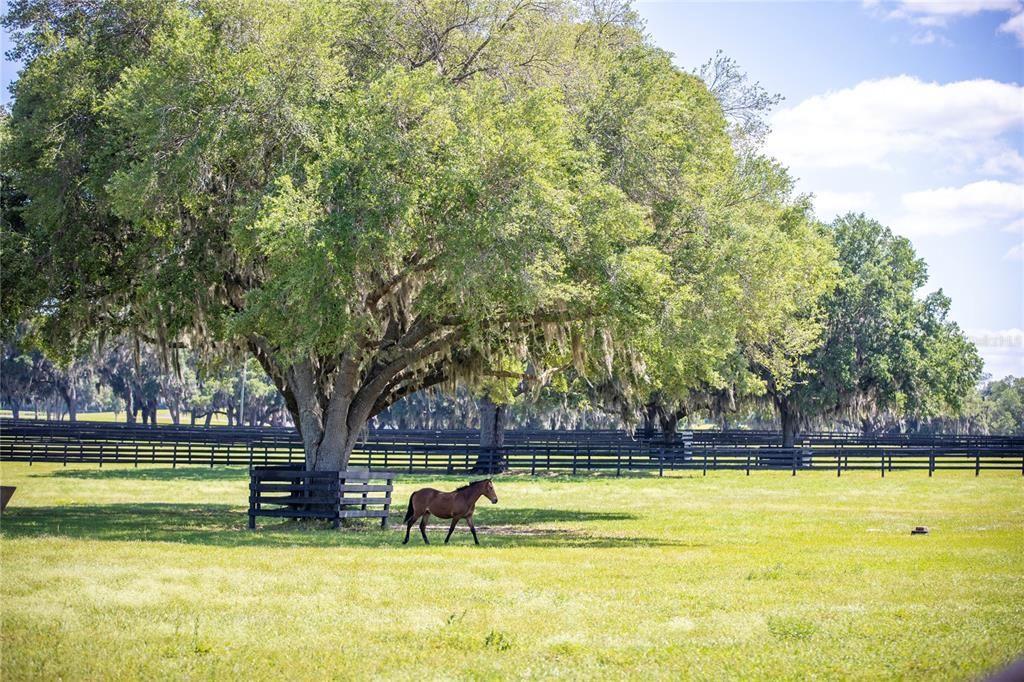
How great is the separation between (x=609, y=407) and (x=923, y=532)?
3174 centimetres

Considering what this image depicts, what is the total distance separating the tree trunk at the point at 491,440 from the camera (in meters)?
49.1

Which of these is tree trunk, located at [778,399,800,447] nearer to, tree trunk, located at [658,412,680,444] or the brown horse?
tree trunk, located at [658,412,680,444]

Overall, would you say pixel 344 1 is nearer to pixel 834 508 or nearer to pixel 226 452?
pixel 834 508

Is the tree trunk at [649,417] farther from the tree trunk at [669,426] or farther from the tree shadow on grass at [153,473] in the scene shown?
the tree shadow on grass at [153,473]

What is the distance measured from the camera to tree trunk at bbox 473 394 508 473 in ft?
161

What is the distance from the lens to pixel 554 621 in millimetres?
12617

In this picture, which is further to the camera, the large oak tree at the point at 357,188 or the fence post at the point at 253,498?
the fence post at the point at 253,498

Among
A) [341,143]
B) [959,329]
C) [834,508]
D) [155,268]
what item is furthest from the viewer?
[959,329]

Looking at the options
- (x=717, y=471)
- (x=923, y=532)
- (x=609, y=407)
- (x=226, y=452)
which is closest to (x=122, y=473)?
(x=226, y=452)

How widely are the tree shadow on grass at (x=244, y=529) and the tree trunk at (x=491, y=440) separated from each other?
18.1m

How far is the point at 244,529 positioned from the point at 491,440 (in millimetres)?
26421

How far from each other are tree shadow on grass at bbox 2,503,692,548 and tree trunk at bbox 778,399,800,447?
105ft

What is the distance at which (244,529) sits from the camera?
24.5m

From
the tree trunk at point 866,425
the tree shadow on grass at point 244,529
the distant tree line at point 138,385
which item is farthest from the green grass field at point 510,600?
the tree trunk at point 866,425
